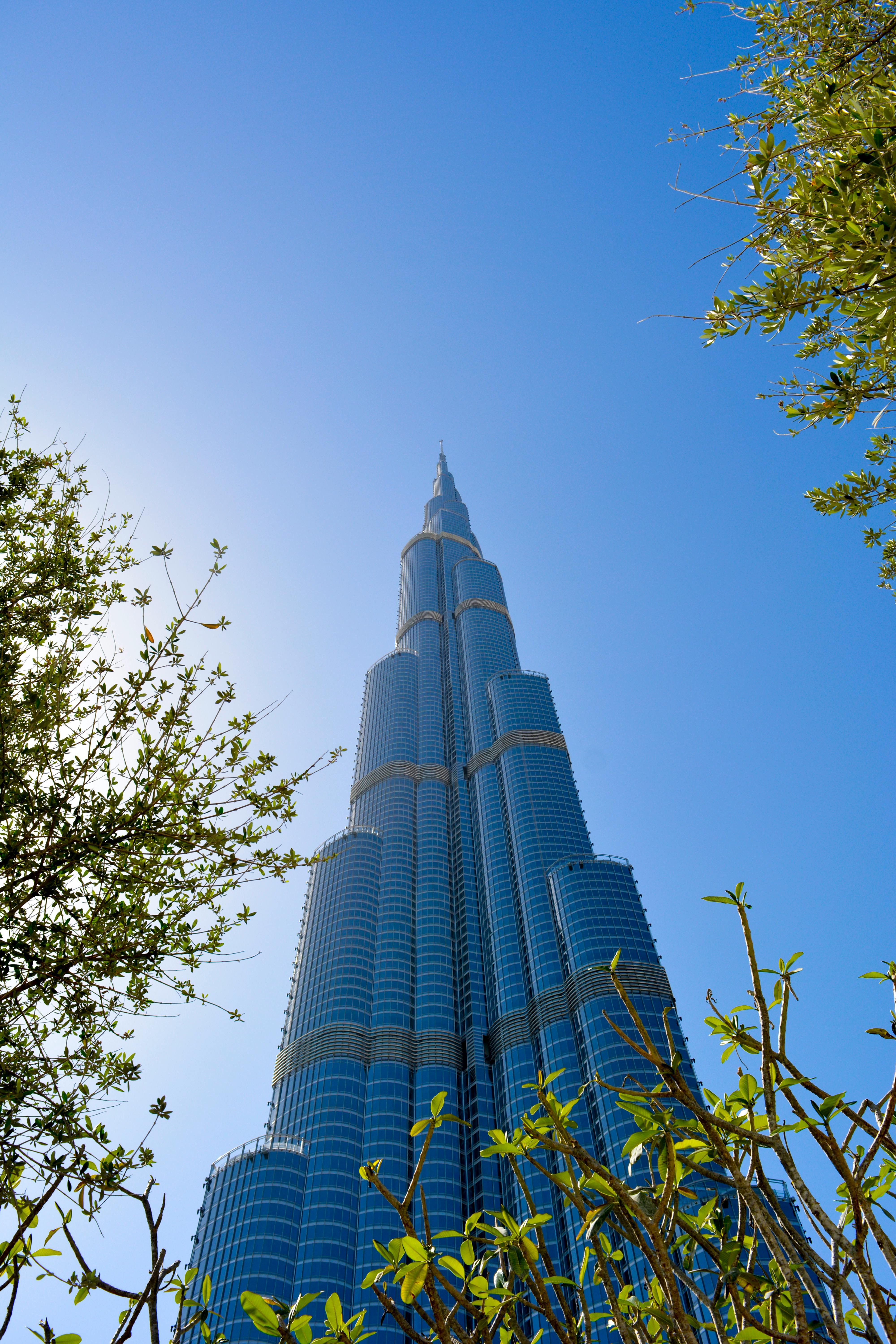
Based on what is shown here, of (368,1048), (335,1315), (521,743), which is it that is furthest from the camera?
(521,743)

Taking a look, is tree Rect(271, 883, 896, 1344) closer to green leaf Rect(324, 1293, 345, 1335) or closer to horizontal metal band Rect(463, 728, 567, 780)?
green leaf Rect(324, 1293, 345, 1335)

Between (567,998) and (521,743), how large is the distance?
60.4 m

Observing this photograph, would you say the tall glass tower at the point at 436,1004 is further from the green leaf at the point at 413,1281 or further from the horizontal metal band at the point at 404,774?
the green leaf at the point at 413,1281

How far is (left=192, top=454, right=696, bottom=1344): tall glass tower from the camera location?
339ft

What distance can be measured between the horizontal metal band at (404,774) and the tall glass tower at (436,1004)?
0.56 meters

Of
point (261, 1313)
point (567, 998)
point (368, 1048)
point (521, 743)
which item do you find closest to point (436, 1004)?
point (368, 1048)

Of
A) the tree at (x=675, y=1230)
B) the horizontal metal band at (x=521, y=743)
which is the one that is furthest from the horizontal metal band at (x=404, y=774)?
the tree at (x=675, y=1230)

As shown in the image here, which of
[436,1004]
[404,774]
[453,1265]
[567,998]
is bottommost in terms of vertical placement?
[453,1265]

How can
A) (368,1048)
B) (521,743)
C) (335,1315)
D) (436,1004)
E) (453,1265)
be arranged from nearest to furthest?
1. (335,1315)
2. (453,1265)
3. (368,1048)
4. (436,1004)
5. (521,743)

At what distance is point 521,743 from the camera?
175 meters

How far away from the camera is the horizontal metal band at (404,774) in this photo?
18900cm

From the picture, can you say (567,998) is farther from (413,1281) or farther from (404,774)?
(413,1281)

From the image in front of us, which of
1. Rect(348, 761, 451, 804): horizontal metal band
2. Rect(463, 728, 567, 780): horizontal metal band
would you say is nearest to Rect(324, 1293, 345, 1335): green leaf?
Rect(463, 728, 567, 780): horizontal metal band

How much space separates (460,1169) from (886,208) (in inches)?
5459
